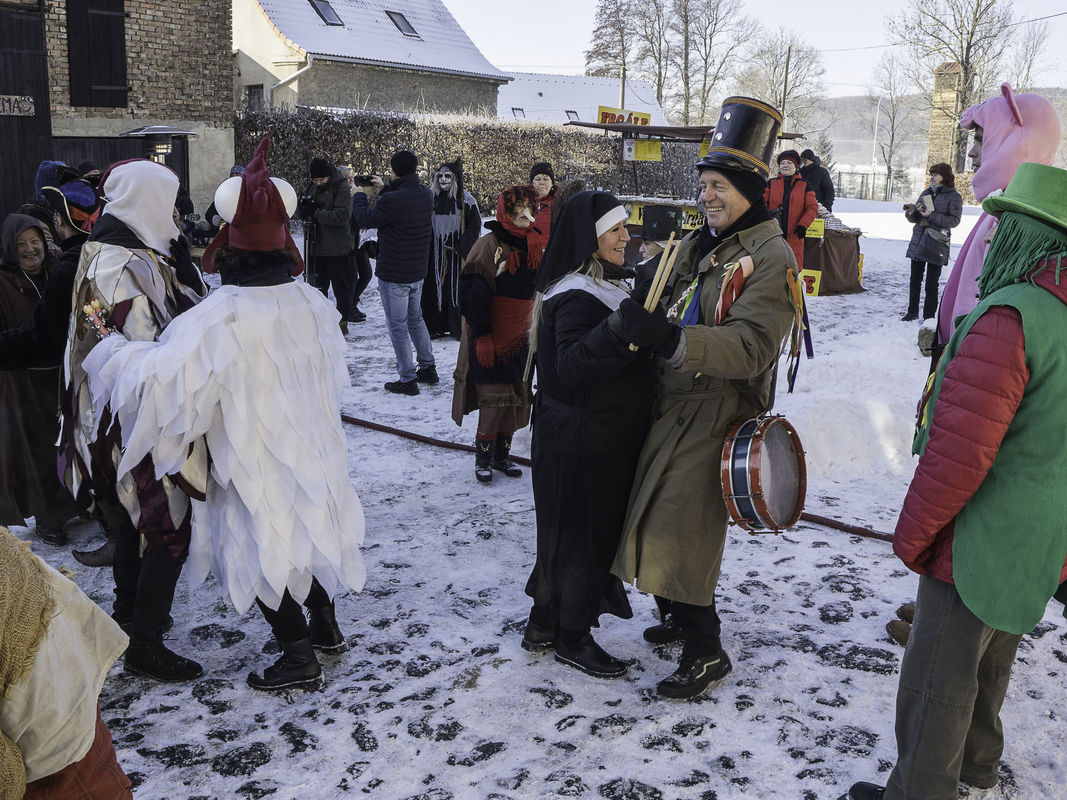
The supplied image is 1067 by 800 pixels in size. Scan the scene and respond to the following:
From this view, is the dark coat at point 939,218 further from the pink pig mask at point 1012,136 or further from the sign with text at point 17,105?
the sign with text at point 17,105

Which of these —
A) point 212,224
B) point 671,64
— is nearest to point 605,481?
point 212,224

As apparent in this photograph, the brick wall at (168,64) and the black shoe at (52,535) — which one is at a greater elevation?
the brick wall at (168,64)

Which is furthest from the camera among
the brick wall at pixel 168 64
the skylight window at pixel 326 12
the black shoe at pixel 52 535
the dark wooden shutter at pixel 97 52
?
the skylight window at pixel 326 12

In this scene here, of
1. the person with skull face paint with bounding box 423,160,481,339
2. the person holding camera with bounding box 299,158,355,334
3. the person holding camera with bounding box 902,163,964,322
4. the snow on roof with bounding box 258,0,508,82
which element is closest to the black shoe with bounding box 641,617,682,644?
the person with skull face paint with bounding box 423,160,481,339

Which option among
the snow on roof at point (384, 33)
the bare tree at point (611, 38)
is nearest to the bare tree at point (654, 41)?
the bare tree at point (611, 38)

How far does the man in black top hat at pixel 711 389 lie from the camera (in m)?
3.20

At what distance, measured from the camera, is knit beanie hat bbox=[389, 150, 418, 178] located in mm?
8273

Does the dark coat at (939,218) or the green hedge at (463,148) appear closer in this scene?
the dark coat at (939,218)

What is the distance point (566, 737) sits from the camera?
10.7 ft

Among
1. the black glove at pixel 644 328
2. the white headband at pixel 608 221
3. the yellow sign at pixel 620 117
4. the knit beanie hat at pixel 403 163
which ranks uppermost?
the yellow sign at pixel 620 117

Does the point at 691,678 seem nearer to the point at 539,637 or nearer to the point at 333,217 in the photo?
the point at 539,637

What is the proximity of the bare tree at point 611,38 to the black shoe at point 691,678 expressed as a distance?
2208 inches

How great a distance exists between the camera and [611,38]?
186 feet

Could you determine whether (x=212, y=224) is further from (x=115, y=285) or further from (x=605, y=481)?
(x=605, y=481)
